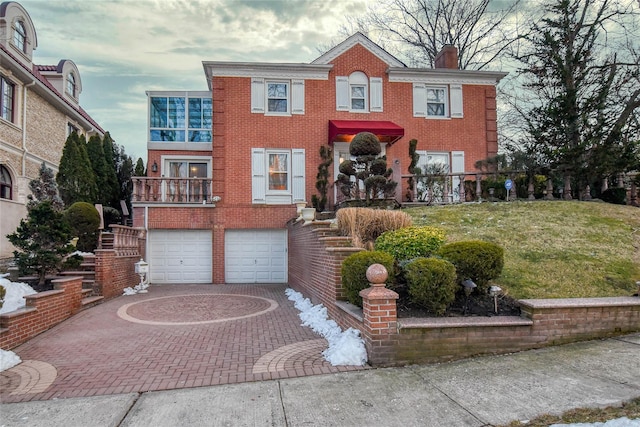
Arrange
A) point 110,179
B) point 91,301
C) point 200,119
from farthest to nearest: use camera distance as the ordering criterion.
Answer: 1. point 110,179
2. point 200,119
3. point 91,301

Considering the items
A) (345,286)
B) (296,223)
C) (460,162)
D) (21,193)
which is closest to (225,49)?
(296,223)

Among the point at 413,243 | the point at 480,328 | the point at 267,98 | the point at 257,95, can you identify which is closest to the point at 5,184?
the point at 257,95

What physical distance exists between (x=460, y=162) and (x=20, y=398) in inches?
584

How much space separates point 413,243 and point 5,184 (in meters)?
14.8

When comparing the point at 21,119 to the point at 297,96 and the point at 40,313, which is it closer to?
the point at 297,96

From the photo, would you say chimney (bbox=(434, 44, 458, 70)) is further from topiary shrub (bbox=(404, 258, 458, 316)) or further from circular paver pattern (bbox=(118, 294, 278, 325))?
topiary shrub (bbox=(404, 258, 458, 316))

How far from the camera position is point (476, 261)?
5465 millimetres

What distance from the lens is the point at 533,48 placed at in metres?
14.2

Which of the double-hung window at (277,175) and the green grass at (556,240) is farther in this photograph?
the double-hung window at (277,175)

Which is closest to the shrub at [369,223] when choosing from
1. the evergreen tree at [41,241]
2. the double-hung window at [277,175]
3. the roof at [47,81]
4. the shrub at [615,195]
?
the evergreen tree at [41,241]

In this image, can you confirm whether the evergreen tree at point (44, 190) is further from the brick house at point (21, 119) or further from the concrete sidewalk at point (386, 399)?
the concrete sidewalk at point (386, 399)

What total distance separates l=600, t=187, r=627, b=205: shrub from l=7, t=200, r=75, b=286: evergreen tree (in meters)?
15.9

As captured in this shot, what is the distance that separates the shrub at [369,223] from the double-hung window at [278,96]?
7858 mm

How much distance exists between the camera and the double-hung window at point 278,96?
567 inches
